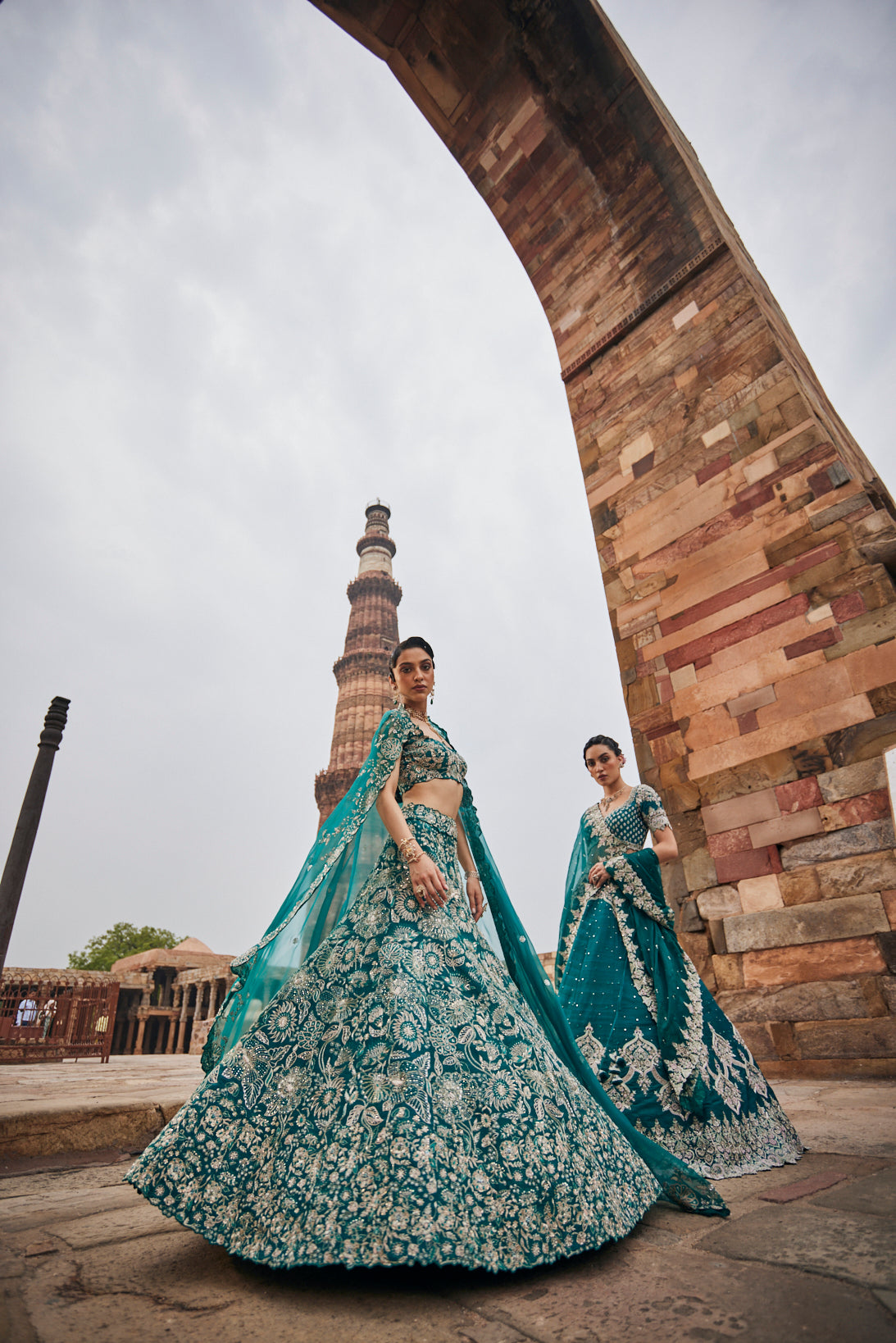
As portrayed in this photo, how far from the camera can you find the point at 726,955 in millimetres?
3670

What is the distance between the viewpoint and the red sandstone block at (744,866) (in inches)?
144

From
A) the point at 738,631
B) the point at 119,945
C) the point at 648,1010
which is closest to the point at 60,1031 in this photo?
the point at 648,1010

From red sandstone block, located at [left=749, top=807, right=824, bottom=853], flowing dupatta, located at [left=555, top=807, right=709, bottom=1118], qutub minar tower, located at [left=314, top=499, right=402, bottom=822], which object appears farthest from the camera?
qutub minar tower, located at [left=314, top=499, right=402, bottom=822]

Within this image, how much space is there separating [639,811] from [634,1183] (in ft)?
4.83

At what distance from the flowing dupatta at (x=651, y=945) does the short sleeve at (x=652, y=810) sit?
108 mm

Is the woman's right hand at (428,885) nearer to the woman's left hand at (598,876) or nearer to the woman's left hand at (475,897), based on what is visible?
the woman's left hand at (475,897)

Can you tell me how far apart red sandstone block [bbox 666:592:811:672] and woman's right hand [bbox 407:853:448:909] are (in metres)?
3.10

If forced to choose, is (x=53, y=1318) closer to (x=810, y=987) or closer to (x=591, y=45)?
(x=810, y=987)

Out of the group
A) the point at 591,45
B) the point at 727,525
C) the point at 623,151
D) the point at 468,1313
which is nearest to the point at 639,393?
the point at 727,525

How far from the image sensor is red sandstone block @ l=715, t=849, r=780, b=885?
366 centimetres

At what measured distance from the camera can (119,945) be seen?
33031mm

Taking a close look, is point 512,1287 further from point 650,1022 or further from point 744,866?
point 744,866

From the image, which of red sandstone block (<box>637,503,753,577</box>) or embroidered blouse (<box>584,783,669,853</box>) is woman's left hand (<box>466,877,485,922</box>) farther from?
red sandstone block (<box>637,503,753,577</box>)

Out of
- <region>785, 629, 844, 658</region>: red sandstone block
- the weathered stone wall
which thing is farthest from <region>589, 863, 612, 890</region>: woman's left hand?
<region>785, 629, 844, 658</region>: red sandstone block
